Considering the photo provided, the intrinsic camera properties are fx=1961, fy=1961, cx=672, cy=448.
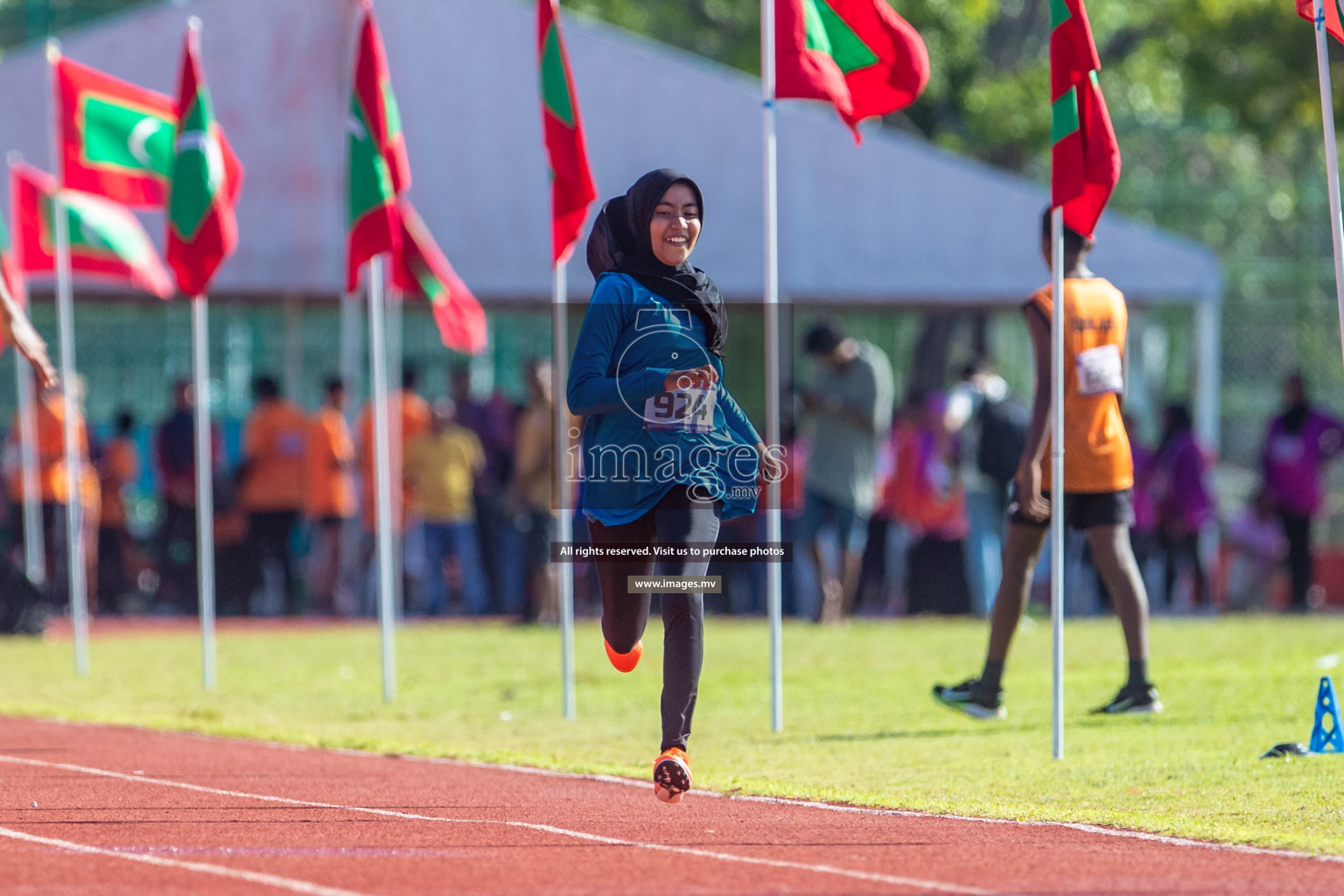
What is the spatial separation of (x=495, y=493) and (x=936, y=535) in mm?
4163

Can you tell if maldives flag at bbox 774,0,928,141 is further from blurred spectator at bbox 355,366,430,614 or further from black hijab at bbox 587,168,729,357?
blurred spectator at bbox 355,366,430,614

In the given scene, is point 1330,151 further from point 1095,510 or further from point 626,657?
point 626,657

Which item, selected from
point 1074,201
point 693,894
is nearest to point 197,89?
point 1074,201

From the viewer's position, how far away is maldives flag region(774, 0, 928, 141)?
9.55 meters

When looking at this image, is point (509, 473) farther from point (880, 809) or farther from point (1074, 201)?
point (880, 809)

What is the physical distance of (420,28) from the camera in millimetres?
18266

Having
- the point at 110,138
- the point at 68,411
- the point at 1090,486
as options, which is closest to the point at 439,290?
the point at 110,138

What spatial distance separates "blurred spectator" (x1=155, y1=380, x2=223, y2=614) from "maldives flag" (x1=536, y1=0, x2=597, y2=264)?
28.6 feet

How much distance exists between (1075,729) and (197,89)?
22.4ft

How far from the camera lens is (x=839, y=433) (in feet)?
50.7

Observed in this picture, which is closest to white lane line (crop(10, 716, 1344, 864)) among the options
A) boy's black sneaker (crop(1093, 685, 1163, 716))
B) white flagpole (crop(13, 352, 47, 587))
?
boy's black sneaker (crop(1093, 685, 1163, 716))

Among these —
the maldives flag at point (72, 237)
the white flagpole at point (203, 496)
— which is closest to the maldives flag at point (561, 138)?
the white flagpole at point (203, 496)

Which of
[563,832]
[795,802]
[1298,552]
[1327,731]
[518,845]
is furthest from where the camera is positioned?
[1298,552]

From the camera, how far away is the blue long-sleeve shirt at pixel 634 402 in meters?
6.66
